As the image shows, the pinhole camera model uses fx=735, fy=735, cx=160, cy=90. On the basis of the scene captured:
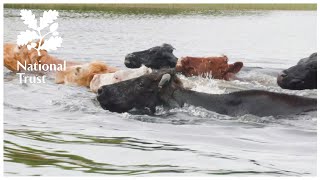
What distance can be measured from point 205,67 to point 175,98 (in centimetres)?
260

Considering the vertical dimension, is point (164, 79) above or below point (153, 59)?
above

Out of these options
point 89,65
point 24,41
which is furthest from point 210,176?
point 89,65

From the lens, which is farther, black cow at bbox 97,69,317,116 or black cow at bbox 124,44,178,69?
black cow at bbox 124,44,178,69

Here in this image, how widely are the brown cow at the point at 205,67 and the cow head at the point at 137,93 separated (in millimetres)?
2440

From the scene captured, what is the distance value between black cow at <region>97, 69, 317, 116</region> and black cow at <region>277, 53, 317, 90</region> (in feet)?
4.14

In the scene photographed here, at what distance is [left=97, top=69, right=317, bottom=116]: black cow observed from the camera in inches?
427

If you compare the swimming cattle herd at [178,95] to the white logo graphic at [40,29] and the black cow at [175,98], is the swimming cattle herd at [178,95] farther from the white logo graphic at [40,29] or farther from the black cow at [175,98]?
the white logo graphic at [40,29]

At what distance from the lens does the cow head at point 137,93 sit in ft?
36.5

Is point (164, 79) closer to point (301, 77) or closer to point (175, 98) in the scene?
point (175, 98)

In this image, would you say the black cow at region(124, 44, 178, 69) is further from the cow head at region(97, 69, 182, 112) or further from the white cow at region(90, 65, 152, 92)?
the cow head at region(97, 69, 182, 112)

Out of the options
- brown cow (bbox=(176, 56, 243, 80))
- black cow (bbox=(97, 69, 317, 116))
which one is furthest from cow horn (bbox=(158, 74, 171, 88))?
brown cow (bbox=(176, 56, 243, 80))

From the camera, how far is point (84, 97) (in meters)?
12.7

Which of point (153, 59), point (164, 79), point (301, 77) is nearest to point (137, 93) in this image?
point (164, 79)

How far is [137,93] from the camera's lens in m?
11.1
